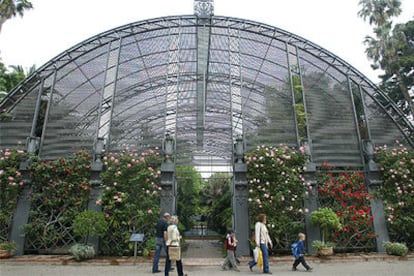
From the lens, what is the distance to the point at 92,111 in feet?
40.0

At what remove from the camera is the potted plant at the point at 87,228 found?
848 centimetres

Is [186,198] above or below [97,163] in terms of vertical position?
below

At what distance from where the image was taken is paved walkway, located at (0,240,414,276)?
7.17m

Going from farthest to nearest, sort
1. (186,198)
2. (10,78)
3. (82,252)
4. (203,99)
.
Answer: (186,198) → (10,78) → (203,99) → (82,252)

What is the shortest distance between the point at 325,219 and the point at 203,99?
7.20 m

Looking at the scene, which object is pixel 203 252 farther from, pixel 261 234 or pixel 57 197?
pixel 57 197

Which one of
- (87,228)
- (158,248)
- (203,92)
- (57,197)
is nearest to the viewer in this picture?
(158,248)

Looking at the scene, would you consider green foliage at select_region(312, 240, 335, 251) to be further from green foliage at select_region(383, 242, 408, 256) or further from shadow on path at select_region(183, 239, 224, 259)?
shadow on path at select_region(183, 239, 224, 259)

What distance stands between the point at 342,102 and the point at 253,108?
400cm

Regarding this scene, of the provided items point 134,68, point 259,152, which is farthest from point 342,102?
point 134,68

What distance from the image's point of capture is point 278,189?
969 cm

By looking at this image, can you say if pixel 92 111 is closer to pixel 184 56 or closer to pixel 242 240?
pixel 184 56

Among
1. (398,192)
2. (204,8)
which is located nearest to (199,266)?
(398,192)

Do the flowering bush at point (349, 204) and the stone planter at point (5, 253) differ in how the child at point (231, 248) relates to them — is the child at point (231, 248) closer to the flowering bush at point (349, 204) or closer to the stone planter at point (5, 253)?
the flowering bush at point (349, 204)
